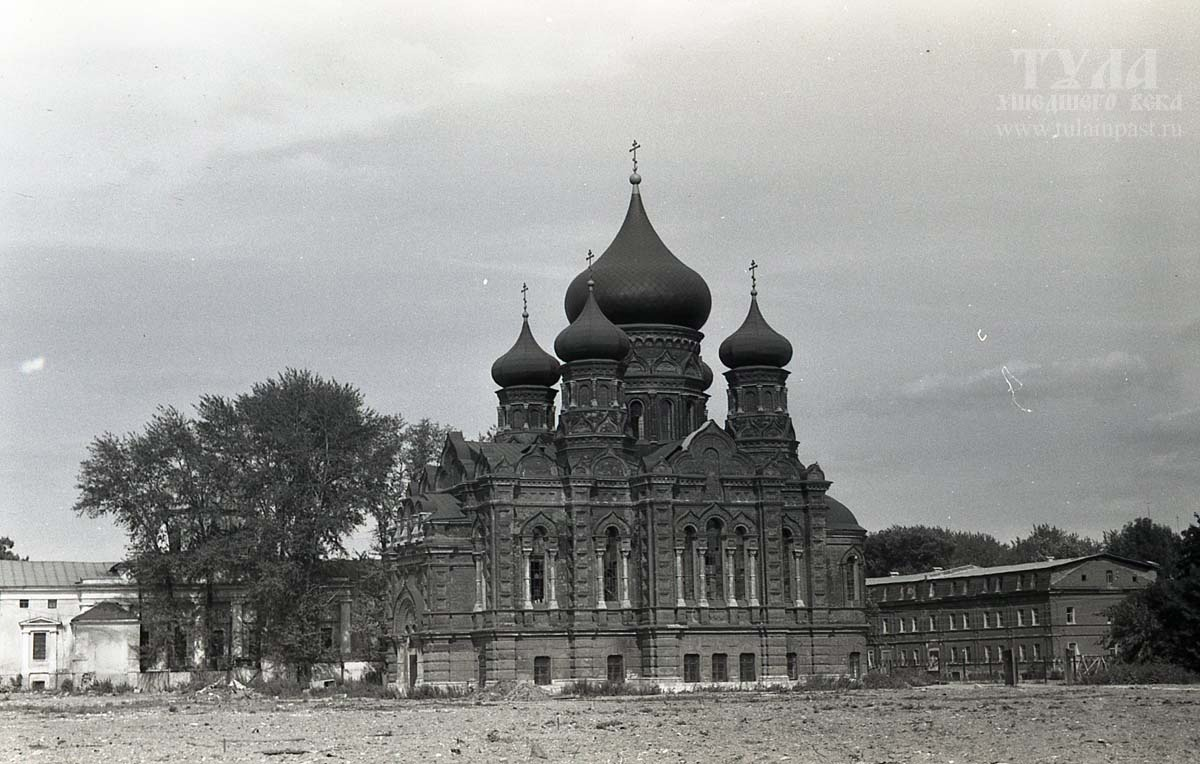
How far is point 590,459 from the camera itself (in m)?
56.9

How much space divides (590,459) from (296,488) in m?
11.2

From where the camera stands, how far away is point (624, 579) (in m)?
56.8

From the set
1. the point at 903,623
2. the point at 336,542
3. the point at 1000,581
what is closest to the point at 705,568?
the point at 336,542

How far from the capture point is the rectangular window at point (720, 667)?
56.9 metres

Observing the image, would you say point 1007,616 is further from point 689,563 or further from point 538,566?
point 538,566

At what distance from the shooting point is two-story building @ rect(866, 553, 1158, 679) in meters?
73.7

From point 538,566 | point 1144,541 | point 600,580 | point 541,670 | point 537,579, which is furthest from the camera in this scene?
point 1144,541

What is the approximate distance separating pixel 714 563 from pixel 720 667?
375 centimetres

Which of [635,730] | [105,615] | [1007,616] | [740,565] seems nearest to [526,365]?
[740,565]

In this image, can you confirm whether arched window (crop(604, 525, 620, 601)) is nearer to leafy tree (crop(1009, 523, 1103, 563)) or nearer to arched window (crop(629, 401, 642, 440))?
arched window (crop(629, 401, 642, 440))

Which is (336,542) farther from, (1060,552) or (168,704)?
(1060,552)

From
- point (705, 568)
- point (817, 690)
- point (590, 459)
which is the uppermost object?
point (590, 459)

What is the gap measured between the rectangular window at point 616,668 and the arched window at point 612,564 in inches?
82.5

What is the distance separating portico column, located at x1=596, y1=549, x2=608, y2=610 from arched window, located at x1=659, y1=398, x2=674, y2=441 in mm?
7596
